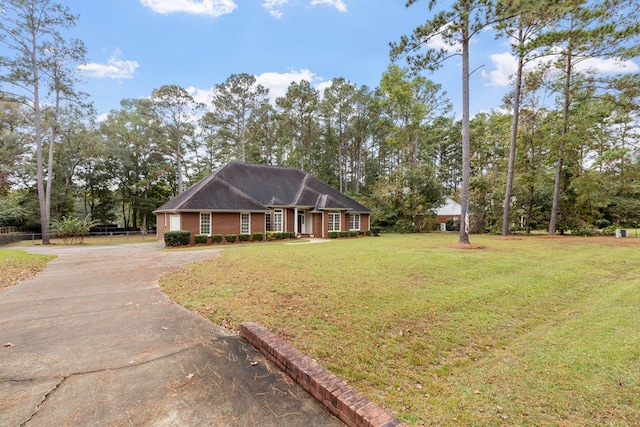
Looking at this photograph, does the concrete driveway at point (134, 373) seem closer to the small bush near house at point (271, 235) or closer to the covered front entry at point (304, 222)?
the small bush near house at point (271, 235)

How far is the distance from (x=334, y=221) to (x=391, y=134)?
17.1 metres

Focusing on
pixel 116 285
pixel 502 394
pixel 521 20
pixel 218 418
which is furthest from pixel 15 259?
pixel 521 20

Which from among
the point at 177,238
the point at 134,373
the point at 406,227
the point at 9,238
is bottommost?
the point at 134,373

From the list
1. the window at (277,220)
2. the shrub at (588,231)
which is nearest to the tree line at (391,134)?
the shrub at (588,231)

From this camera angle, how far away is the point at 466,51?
14.1 metres

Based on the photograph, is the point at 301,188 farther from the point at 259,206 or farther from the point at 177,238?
the point at 177,238

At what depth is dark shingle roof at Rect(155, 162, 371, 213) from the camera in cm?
1970

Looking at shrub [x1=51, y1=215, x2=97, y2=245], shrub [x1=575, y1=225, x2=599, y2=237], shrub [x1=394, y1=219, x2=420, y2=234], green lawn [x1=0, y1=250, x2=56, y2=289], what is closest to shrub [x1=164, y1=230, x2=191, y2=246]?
green lawn [x1=0, y1=250, x2=56, y2=289]

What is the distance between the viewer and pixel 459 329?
186 inches

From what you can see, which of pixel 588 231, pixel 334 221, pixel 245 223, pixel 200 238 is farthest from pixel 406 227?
pixel 200 238

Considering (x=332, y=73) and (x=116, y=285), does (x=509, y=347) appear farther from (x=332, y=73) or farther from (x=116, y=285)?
(x=332, y=73)

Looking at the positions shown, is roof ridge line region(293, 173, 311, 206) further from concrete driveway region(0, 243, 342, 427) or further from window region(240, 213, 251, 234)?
concrete driveway region(0, 243, 342, 427)

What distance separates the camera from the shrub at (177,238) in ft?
55.7

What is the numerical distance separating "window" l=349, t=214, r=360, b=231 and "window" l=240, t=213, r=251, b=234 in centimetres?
886
